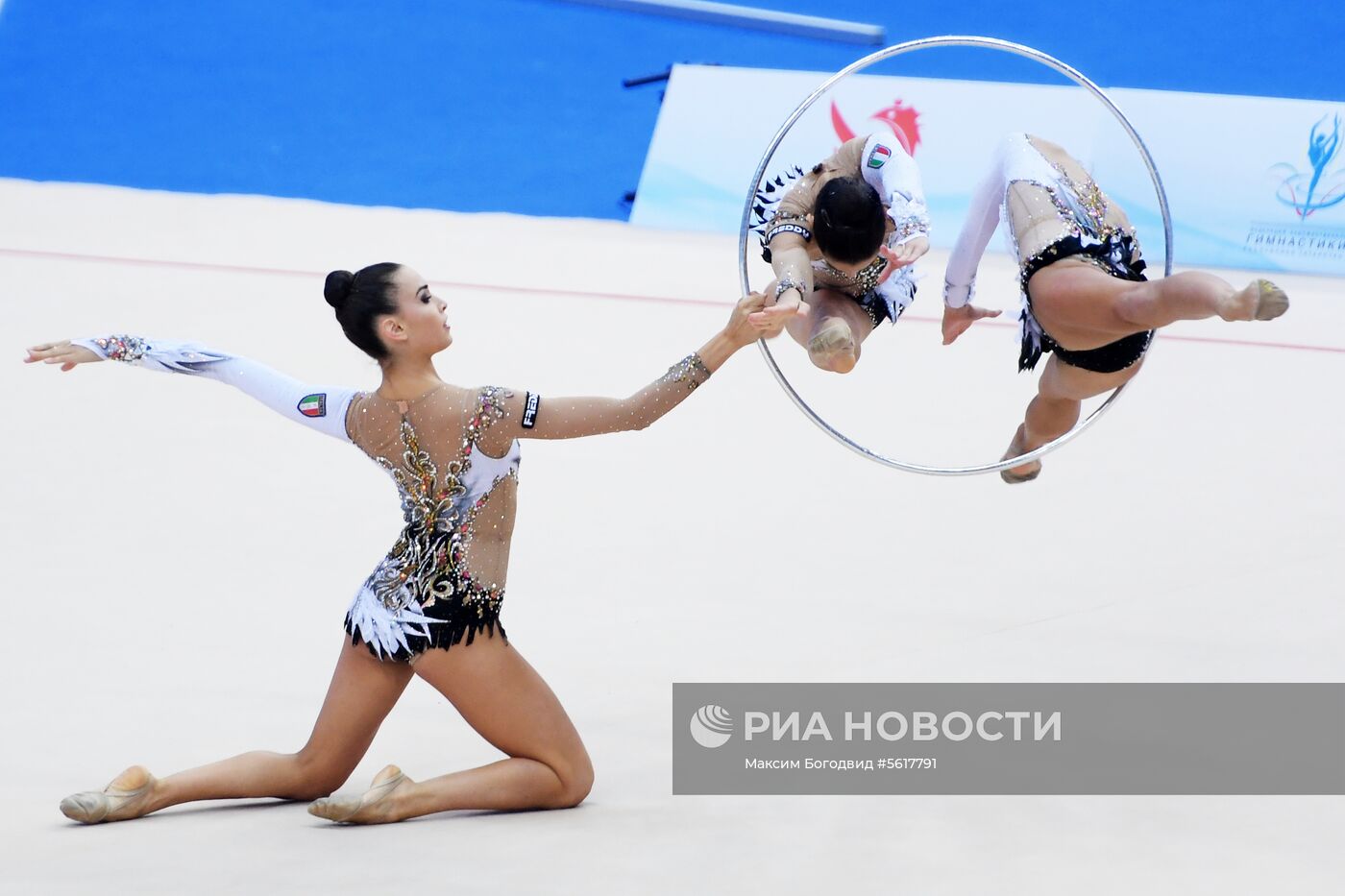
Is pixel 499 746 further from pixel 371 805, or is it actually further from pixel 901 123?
pixel 901 123

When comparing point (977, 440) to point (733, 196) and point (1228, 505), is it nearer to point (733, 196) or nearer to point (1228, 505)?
point (1228, 505)

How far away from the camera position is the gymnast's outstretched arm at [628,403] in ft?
9.80

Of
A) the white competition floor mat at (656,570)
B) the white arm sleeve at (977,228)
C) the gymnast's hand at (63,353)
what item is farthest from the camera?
the white arm sleeve at (977,228)

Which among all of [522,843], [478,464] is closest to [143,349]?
[478,464]

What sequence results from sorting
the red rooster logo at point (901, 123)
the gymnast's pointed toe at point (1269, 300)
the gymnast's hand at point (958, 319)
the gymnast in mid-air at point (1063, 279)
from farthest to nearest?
the red rooster logo at point (901, 123)
the gymnast's hand at point (958, 319)
the gymnast in mid-air at point (1063, 279)
the gymnast's pointed toe at point (1269, 300)

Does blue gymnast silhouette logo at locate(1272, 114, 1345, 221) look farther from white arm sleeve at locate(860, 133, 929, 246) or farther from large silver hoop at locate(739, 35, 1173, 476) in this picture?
white arm sleeve at locate(860, 133, 929, 246)

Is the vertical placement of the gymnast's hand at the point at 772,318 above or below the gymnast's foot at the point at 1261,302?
above

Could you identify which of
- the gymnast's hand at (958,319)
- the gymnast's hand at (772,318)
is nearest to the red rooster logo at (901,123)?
the gymnast's hand at (958,319)

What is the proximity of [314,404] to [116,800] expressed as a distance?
2.76 feet

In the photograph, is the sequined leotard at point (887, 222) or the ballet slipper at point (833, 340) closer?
the ballet slipper at point (833, 340)

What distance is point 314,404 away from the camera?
322cm

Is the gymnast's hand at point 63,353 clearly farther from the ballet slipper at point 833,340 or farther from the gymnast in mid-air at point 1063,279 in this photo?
the gymnast in mid-air at point 1063,279

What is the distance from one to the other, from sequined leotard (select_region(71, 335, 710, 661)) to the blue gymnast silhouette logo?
224 inches

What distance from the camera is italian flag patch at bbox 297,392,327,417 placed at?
3.21 m
